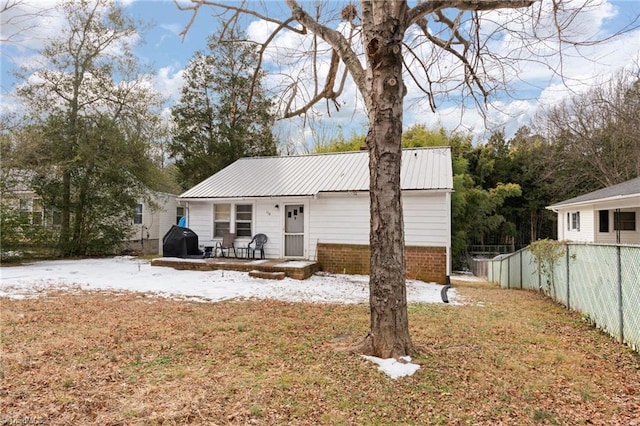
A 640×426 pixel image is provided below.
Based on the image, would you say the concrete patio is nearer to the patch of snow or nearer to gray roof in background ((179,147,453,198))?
gray roof in background ((179,147,453,198))

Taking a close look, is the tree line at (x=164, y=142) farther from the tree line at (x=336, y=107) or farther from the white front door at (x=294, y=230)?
the white front door at (x=294, y=230)

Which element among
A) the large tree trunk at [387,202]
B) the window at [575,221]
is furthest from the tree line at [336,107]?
the window at [575,221]

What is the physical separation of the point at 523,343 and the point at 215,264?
346 inches

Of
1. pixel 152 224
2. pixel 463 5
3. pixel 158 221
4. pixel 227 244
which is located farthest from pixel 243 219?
pixel 158 221

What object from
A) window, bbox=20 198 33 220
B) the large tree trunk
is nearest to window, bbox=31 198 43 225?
window, bbox=20 198 33 220

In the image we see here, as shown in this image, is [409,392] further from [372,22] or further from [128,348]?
[372,22]

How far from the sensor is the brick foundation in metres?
11.0

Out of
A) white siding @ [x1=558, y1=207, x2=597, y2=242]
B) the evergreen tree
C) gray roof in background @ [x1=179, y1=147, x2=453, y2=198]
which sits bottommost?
white siding @ [x1=558, y1=207, x2=597, y2=242]

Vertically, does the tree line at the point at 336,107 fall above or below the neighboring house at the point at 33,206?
above

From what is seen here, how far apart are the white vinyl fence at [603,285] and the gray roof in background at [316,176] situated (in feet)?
13.5

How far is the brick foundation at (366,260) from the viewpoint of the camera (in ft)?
36.2

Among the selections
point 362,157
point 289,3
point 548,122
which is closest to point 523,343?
point 289,3

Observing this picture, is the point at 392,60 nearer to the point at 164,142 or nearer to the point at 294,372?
the point at 294,372

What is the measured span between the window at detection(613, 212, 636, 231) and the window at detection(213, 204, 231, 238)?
55.2 feet
